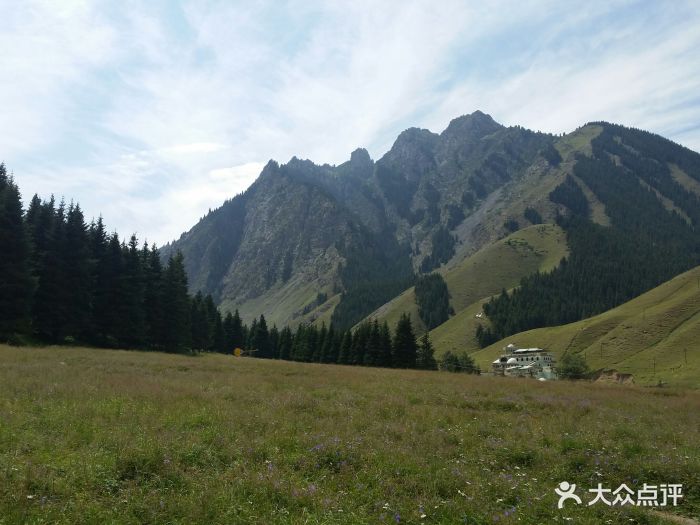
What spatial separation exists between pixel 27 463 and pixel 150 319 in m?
49.6

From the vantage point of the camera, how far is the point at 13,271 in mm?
35562

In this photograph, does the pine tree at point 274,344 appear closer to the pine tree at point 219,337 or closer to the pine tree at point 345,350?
the pine tree at point 219,337

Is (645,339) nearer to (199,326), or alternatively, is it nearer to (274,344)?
(274,344)

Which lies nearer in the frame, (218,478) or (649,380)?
(218,478)

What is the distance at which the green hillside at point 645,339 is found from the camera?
319ft

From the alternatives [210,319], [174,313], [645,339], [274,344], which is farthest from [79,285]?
[645,339]

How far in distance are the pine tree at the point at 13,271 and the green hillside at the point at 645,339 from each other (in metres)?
99.8

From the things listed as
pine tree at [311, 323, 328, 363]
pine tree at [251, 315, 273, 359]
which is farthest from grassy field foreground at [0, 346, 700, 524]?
pine tree at [251, 315, 273, 359]

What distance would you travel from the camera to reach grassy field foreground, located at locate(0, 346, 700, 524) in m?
7.38

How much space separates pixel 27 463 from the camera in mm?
8266

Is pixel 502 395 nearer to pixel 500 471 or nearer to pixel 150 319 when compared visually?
pixel 500 471

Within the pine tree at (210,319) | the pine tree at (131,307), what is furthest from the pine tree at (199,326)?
the pine tree at (131,307)

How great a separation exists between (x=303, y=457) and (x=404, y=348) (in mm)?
68472

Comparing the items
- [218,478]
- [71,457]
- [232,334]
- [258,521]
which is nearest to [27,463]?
[71,457]
